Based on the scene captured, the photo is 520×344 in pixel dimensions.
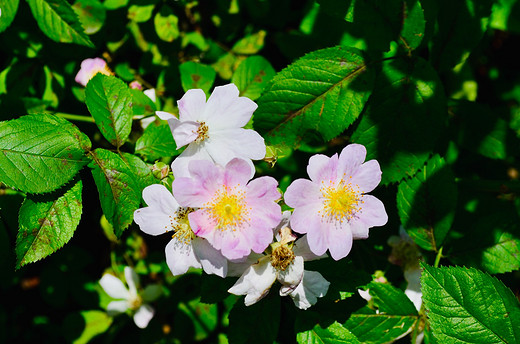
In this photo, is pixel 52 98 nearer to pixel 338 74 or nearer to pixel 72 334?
pixel 72 334

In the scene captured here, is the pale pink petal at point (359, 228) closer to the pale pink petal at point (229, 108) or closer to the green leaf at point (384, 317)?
the green leaf at point (384, 317)

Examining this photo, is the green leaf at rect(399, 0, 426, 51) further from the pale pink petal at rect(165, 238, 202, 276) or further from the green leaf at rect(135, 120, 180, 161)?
the pale pink petal at rect(165, 238, 202, 276)

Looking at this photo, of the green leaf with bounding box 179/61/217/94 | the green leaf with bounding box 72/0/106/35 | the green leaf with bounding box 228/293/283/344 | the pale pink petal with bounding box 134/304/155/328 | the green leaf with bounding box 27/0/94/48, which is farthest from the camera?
the pale pink petal with bounding box 134/304/155/328

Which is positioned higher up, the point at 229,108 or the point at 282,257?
the point at 229,108

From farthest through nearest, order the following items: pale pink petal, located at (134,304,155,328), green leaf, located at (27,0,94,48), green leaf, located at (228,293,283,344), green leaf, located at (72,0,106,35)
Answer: pale pink petal, located at (134,304,155,328), green leaf, located at (72,0,106,35), green leaf, located at (27,0,94,48), green leaf, located at (228,293,283,344)

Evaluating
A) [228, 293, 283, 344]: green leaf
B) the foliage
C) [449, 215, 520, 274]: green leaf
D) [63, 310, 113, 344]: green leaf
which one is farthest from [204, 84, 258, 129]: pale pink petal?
[63, 310, 113, 344]: green leaf

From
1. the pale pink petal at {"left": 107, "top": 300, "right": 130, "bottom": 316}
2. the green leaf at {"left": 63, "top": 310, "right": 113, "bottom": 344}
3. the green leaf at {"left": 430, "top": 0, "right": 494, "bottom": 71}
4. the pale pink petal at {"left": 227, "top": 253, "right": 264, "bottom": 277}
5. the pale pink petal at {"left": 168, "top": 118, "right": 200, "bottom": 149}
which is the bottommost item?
the green leaf at {"left": 63, "top": 310, "right": 113, "bottom": 344}

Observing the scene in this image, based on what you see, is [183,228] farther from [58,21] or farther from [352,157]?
[58,21]

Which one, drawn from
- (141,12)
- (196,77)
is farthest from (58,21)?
(196,77)
